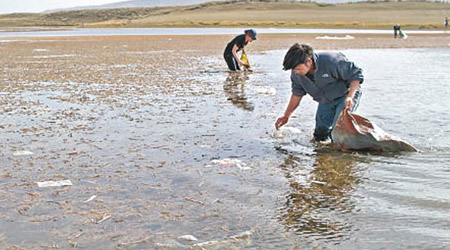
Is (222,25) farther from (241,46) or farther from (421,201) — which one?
(421,201)

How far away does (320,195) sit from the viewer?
16.4ft

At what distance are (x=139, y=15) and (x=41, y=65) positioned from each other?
97.1 m

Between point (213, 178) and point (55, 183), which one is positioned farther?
point (213, 178)

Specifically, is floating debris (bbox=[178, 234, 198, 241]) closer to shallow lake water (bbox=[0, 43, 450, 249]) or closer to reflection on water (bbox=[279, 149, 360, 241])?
shallow lake water (bbox=[0, 43, 450, 249])

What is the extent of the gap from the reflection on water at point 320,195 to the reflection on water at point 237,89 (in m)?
3.65

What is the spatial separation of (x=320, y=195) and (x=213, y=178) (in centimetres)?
113

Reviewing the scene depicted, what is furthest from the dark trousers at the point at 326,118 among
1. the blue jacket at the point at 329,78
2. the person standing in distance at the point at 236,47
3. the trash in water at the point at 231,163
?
the person standing in distance at the point at 236,47

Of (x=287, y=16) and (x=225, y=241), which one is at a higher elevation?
(x=287, y=16)

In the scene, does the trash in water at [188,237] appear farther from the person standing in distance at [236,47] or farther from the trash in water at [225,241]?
the person standing in distance at [236,47]

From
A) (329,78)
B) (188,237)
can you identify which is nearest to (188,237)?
(188,237)

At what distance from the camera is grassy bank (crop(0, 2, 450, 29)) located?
70.2 meters

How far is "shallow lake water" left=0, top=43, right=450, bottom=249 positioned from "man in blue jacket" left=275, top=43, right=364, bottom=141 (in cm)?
41

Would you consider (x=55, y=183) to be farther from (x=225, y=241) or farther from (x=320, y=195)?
(x=320, y=195)

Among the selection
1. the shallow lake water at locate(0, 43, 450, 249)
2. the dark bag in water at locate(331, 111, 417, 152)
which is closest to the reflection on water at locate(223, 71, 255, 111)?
the shallow lake water at locate(0, 43, 450, 249)
